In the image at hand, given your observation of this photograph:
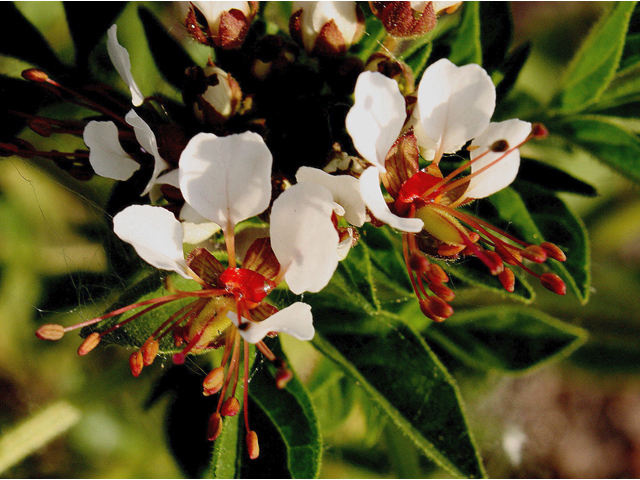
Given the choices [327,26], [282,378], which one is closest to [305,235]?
[282,378]

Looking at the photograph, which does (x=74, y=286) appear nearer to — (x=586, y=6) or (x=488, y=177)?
(x=488, y=177)

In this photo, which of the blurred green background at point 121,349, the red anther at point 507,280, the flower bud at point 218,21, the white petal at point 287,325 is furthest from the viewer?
the blurred green background at point 121,349

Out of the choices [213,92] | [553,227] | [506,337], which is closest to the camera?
A: [213,92]

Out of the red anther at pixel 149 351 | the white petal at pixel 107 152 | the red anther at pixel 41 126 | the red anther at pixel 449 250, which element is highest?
the red anther at pixel 449 250

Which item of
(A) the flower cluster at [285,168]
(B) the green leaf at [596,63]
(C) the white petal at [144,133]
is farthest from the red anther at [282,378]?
(B) the green leaf at [596,63]

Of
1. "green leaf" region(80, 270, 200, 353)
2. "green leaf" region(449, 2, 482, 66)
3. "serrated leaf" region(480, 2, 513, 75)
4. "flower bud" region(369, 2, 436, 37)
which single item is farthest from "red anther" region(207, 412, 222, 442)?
"serrated leaf" region(480, 2, 513, 75)

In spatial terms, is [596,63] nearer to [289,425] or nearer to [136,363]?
[289,425]

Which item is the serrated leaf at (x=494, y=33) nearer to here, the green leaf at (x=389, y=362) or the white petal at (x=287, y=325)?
the green leaf at (x=389, y=362)

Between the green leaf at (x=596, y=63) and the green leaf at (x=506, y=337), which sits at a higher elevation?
the green leaf at (x=596, y=63)
